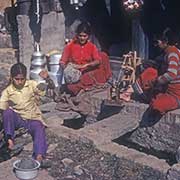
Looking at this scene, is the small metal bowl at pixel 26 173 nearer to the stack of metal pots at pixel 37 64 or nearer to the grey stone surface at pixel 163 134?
the grey stone surface at pixel 163 134

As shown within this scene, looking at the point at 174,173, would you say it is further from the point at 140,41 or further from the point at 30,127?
the point at 140,41

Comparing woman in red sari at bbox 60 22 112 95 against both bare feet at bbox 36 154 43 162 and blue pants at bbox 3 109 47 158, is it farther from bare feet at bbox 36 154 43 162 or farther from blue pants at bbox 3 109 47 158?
bare feet at bbox 36 154 43 162

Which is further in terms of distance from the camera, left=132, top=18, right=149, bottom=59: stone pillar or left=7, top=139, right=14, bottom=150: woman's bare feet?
left=132, top=18, right=149, bottom=59: stone pillar

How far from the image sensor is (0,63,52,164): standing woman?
6.11m

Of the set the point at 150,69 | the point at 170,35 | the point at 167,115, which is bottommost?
the point at 167,115

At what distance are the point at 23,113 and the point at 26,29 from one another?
333cm

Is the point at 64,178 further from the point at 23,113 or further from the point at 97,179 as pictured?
the point at 23,113

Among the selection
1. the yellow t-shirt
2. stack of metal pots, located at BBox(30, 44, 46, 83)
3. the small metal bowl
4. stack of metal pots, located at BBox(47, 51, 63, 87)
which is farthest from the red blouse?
the small metal bowl

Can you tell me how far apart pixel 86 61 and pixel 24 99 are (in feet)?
6.85

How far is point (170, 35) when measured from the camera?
21.9ft

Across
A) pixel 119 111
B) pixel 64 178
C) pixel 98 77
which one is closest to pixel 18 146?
pixel 64 178

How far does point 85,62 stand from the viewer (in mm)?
8312

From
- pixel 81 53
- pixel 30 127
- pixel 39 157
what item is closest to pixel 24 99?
pixel 30 127

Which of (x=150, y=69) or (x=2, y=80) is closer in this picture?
(x=150, y=69)
